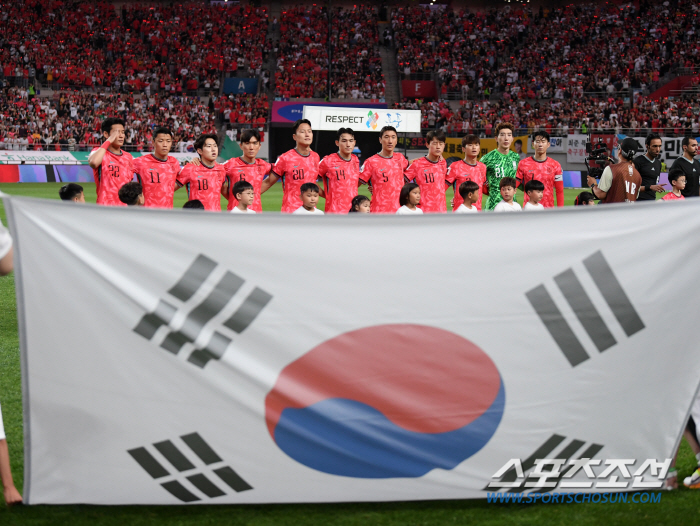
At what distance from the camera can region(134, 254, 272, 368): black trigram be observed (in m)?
3.43

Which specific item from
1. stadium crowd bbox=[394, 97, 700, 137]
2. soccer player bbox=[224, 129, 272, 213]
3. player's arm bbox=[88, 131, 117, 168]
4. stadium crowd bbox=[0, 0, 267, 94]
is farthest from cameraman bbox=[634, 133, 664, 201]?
stadium crowd bbox=[0, 0, 267, 94]

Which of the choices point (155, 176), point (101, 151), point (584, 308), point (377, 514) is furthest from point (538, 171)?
point (377, 514)

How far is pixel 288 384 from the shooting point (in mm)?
3510

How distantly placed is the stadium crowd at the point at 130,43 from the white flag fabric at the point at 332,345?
39371mm

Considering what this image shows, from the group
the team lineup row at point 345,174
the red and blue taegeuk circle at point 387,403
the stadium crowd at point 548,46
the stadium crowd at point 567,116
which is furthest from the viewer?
the stadium crowd at point 548,46

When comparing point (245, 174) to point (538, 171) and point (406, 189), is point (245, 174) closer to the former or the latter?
point (406, 189)

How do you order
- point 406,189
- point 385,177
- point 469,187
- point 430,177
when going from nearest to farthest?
point 406,189 → point 469,187 → point 385,177 → point 430,177

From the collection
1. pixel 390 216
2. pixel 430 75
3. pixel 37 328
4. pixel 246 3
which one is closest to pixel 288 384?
pixel 390 216

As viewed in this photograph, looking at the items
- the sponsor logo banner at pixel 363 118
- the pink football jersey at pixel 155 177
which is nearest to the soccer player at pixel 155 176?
the pink football jersey at pixel 155 177

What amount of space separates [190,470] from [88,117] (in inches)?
1401

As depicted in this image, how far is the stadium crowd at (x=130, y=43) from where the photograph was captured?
40438 mm

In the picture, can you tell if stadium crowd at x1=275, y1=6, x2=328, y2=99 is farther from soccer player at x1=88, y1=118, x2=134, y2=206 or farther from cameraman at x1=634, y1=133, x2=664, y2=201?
soccer player at x1=88, y1=118, x2=134, y2=206

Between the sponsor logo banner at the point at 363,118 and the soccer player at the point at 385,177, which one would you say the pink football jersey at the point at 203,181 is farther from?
the sponsor logo banner at the point at 363,118

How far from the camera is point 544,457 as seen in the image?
3.68 meters
